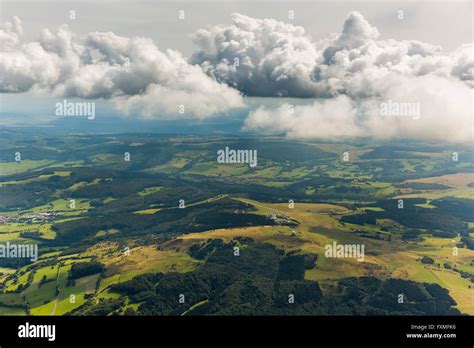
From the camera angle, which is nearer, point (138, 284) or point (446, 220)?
point (138, 284)

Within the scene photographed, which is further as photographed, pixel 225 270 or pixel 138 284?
pixel 225 270

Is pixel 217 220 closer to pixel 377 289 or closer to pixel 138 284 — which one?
pixel 138 284

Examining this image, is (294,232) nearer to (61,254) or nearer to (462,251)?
(462,251)

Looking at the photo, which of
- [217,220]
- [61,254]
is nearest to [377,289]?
[217,220]

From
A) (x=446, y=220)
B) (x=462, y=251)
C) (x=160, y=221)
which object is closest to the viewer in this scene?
(x=462, y=251)

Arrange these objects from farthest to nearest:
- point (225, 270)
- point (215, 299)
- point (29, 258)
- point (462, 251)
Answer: point (29, 258)
point (462, 251)
point (225, 270)
point (215, 299)
